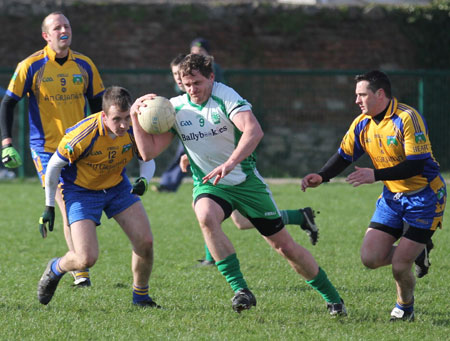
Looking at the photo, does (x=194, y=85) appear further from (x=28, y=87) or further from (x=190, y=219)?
(x=190, y=219)

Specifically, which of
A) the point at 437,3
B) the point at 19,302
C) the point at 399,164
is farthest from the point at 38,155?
the point at 437,3

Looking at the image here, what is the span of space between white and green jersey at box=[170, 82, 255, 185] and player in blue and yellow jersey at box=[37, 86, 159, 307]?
1.53 feet

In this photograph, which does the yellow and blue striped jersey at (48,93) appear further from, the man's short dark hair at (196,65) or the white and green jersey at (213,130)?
the man's short dark hair at (196,65)

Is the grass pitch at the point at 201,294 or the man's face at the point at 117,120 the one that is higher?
the man's face at the point at 117,120

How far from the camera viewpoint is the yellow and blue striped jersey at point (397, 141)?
18.0 feet

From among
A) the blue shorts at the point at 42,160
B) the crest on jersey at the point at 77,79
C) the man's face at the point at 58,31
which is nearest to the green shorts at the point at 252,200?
the blue shorts at the point at 42,160

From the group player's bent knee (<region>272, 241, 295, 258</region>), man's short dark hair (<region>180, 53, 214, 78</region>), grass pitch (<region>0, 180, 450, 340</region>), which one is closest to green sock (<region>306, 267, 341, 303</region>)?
grass pitch (<region>0, 180, 450, 340</region>)

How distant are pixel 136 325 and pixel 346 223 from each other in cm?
538

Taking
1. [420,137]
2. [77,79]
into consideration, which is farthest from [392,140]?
[77,79]

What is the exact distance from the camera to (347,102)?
16141 mm

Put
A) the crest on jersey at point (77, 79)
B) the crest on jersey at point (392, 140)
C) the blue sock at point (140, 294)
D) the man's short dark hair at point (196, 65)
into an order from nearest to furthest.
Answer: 1. the man's short dark hair at point (196, 65)
2. the crest on jersey at point (392, 140)
3. the blue sock at point (140, 294)
4. the crest on jersey at point (77, 79)

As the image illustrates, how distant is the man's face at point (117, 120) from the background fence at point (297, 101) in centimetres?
961

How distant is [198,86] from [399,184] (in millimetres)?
1654

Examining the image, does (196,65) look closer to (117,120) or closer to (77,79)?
(117,120)
